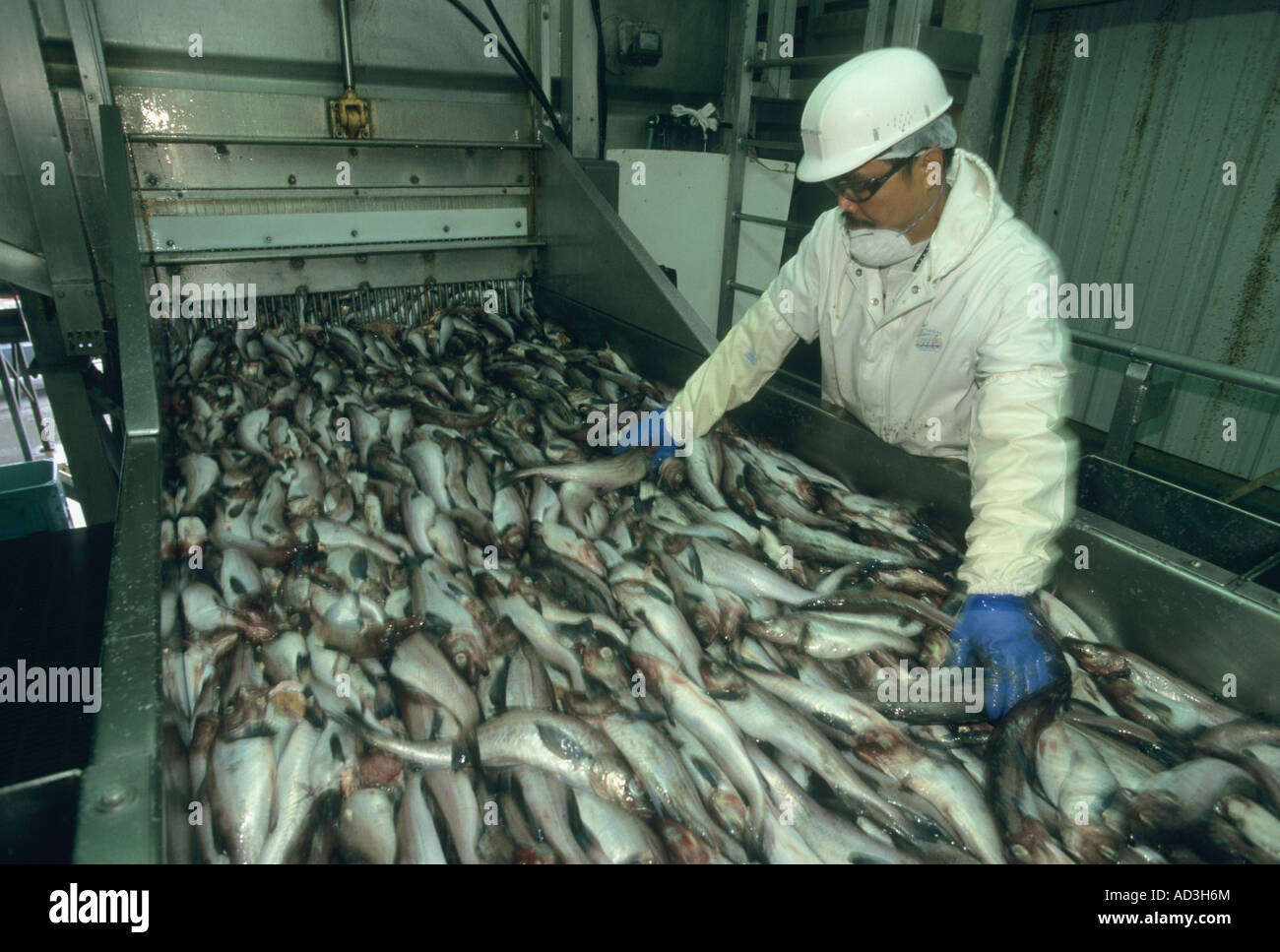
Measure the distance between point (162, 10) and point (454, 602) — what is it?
400cm

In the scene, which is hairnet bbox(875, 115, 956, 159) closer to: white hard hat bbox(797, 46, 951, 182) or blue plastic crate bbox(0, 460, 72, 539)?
white hard hat bbox(797, 46, 951, 182)

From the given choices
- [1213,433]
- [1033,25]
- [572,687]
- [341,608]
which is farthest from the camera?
[1033,25]

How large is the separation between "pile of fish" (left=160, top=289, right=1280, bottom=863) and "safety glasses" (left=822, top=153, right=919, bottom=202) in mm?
1187

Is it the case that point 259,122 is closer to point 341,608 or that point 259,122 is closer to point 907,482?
point 341,608

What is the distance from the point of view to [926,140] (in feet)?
8.24

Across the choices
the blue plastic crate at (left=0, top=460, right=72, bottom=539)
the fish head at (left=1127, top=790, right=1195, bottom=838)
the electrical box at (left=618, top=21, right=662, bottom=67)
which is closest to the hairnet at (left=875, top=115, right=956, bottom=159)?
the fish head at (left=1127, top=790, right=1195, bottom=838)

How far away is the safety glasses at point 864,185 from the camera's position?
8.15ft

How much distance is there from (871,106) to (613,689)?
6.67 ft

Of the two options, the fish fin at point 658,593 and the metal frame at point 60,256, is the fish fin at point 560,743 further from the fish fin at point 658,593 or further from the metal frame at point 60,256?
the metal frame at point 60,256

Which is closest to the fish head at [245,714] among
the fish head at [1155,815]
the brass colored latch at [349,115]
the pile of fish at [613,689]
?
the pile of fish at [613,689]

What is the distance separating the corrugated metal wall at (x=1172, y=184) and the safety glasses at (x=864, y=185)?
3657 mm

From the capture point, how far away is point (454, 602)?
7.86 feet
